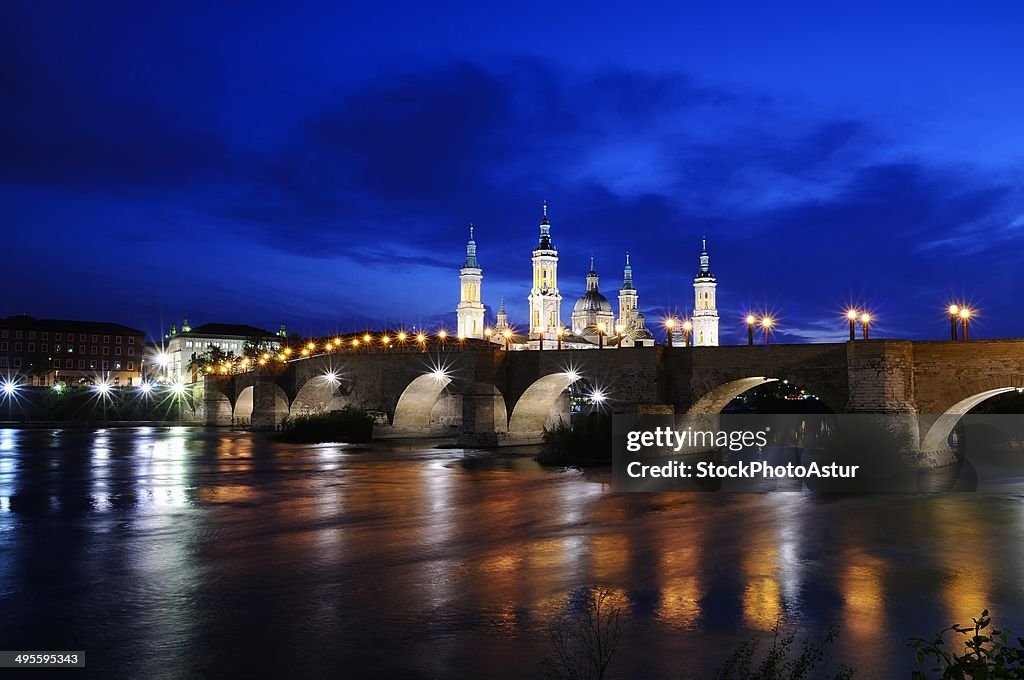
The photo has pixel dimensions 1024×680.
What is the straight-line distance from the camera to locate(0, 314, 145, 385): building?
4704 inches

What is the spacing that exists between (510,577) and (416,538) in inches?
169

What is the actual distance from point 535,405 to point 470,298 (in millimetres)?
73109

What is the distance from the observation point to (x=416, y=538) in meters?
17.8

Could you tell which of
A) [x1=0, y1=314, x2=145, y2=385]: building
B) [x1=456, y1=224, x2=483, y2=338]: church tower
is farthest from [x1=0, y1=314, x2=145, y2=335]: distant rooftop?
[x1=456, y1=224, x2=483, y2=338]: church tower

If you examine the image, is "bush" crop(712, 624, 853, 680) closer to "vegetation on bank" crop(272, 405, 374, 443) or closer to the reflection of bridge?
the reflection of bridge

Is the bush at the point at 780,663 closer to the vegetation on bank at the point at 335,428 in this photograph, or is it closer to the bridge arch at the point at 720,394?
the bridge arch at the point at 720,394

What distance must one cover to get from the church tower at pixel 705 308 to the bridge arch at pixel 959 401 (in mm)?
90447

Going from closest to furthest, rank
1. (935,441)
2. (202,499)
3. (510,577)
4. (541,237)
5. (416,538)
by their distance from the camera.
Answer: (510,577) < (416,538) < (202,499) < (935,441) < (541,237)

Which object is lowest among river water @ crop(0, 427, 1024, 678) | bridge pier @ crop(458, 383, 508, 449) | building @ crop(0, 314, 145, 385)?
river water @ crop(0, 427, 1024, 678)

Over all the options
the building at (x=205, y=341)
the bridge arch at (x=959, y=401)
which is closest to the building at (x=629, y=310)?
the building at (x=205, y=341)

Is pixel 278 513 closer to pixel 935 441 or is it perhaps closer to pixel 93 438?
pixel 935 441

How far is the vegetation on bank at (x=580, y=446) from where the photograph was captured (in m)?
36.9

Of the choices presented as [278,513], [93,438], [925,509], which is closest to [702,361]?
[925,509]

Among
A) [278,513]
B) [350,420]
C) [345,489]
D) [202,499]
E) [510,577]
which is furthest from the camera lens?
[350,420]
